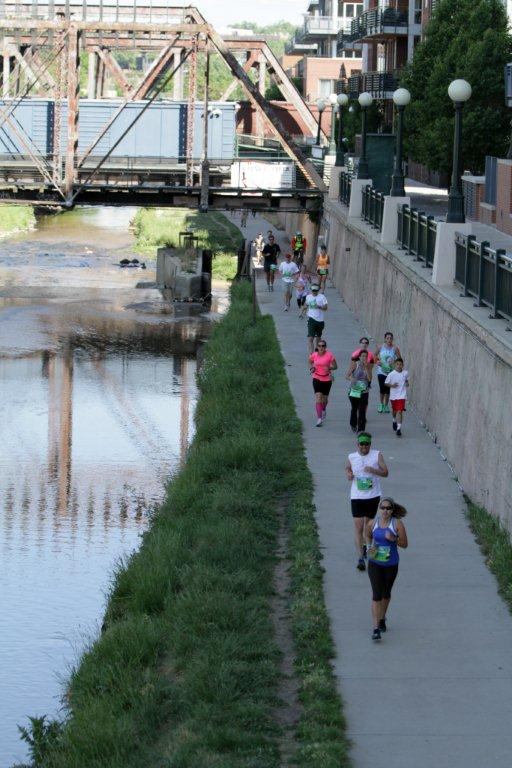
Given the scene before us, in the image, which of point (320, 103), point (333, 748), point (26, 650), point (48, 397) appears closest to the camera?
point (333, 748)

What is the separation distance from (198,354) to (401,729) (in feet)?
84.8

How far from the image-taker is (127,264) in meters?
55.0

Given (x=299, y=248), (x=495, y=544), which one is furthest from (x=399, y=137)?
(x=299, y=248)

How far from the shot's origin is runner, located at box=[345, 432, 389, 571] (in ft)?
49.2

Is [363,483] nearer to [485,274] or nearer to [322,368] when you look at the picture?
[485,274]

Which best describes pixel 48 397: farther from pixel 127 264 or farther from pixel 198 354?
pixel 127 264

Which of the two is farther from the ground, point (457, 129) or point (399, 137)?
point (399, 137)

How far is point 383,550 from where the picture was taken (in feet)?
42.6

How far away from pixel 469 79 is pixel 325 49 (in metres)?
72.5

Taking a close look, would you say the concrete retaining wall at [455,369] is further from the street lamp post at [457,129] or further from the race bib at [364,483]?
the race bib at [364,483]

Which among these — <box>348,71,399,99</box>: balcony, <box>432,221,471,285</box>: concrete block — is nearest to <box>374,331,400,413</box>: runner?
<box>432,221,471,285</box>: concrete block

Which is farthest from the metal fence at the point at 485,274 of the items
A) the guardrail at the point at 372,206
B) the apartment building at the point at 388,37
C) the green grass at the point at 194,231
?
the apartment building at the point at 388,37

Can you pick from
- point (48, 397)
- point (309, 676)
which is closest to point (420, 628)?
point (309, 676)

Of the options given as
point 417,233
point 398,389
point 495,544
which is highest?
point 417,233
